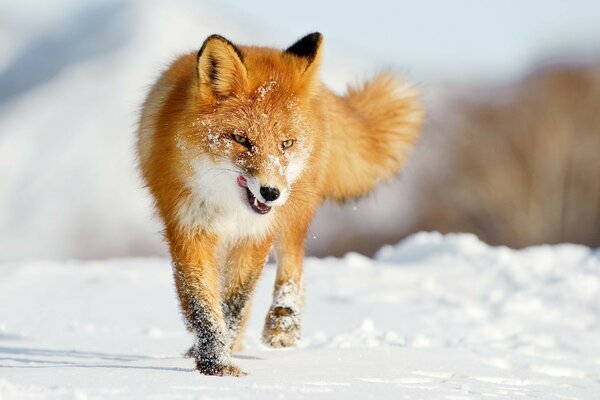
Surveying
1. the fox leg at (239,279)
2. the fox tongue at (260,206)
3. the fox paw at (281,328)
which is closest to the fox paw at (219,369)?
the fox leg at (239,279)

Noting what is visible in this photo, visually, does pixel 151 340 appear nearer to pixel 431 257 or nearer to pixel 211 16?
pixel 431 257

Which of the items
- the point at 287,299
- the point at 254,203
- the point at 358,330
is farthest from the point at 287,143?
the point at 358,330

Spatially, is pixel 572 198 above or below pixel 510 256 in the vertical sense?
above

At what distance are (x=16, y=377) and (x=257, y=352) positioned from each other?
2.47m

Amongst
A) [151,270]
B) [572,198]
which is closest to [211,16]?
[572,198]

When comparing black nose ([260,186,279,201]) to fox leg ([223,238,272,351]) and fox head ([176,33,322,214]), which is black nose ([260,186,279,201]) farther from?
fox leg ([223,238,272,351])

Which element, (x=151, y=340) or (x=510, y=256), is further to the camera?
(x=510, y=256)

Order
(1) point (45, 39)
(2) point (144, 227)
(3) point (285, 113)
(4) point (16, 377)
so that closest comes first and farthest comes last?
(4) point (16, 377)
(3) point (285, 113)
(2) point (144, 227)
(1) point (45, 39)

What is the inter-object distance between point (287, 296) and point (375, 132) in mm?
1908

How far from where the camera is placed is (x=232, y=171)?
19.7 feet

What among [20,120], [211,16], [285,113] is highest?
[211,16]

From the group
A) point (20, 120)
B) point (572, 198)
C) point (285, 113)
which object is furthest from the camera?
point (20, 120)

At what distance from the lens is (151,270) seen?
12.2 meters

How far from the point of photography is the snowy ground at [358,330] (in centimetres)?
551
